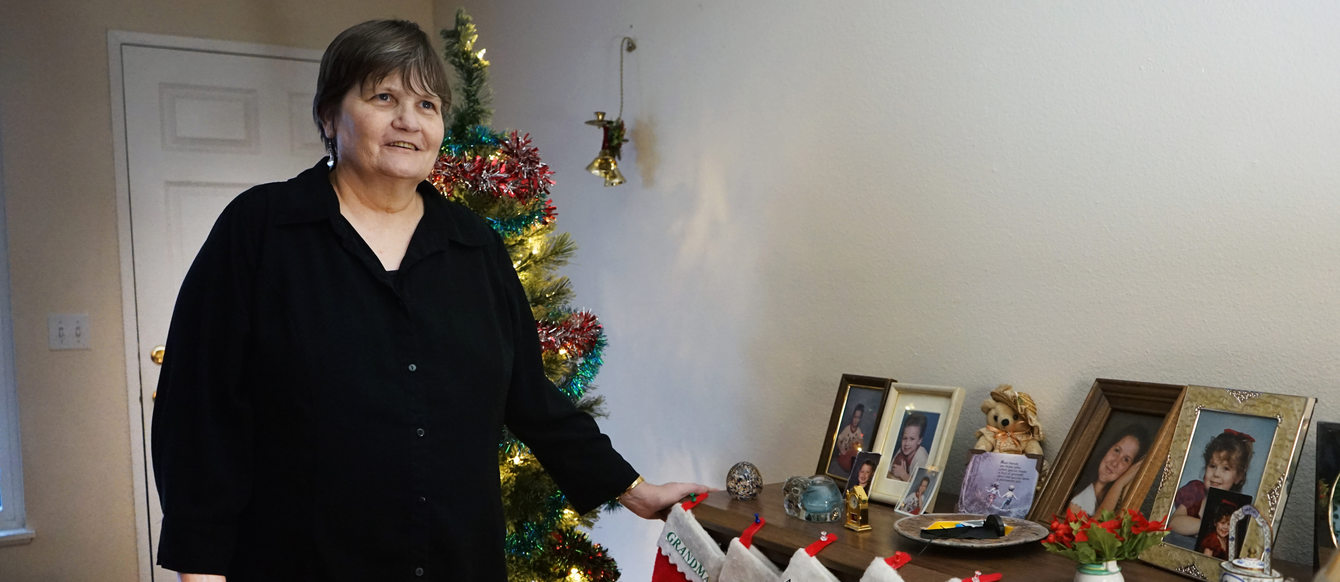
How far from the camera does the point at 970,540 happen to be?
1.23m

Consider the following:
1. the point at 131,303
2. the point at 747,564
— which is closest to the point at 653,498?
the point at 747,564

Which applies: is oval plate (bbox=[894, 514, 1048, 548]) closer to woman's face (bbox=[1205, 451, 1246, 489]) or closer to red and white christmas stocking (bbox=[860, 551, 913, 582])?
red and white christmas stocking (bbox=[860, 551, 913, 582])

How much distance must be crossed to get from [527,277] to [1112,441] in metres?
1.19

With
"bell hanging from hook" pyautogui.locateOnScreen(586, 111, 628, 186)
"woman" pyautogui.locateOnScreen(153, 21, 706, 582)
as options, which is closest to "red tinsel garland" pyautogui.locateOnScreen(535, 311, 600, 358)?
"bell hanging from hook" pyautogui.locateOnScreen(586, 111, 628, 186)

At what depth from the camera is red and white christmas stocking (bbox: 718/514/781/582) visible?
1.37m

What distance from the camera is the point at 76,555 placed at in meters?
3.09

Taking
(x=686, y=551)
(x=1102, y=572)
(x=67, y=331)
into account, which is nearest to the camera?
(x=1102, y=572)

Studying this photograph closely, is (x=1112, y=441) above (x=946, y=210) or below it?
below

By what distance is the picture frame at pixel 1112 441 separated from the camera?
1236mm

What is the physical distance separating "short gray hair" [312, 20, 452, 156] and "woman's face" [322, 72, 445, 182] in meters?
0.01

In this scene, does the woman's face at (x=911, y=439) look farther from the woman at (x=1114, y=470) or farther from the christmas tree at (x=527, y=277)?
the christmas tree at (x=527, y=277)

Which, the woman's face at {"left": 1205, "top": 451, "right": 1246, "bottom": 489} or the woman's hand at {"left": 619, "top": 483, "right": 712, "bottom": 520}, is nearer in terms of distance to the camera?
the woman's face at {"left": 1205, "top": 451, "right": 1246, "bottom": 489}

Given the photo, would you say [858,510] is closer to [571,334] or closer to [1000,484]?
[1000,484]

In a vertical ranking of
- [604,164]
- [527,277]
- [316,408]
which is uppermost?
[604,164]
